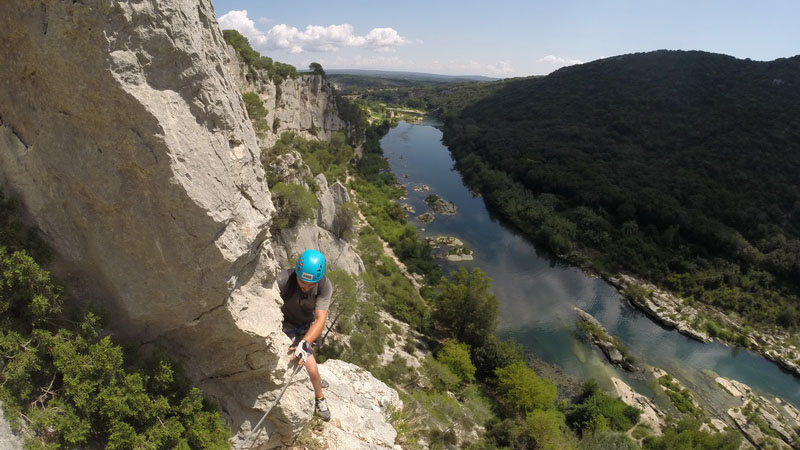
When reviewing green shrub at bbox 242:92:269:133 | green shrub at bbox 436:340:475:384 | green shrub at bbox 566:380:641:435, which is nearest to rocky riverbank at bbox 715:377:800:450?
green shrub at bbox 566:380:641:435

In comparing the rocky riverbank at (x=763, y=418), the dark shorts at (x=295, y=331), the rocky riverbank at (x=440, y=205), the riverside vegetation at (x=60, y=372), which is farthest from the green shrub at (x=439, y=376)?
the rocky riverbank at (x=440, y=205)

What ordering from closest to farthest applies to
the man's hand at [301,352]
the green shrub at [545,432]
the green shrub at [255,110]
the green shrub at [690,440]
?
the man's hand at [301,352] → the green shrub at [545,432] → the green shrub at [690,440] → the green shrub at [255,110]

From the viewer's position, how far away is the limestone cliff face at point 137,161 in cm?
383

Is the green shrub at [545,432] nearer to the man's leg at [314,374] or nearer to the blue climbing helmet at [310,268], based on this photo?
the man's leg at [314,374]

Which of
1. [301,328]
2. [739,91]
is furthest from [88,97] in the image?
[739,91]

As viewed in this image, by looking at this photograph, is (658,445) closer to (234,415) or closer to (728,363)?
(728,363)

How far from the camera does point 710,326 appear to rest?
3036cm

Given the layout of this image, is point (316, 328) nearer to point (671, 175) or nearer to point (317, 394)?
point (317, 394)

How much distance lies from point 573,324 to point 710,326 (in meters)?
11.0

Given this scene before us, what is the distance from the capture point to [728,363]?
27969 mm

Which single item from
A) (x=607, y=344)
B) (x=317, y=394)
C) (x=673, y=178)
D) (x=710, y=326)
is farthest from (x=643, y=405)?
(x=673, y=178)

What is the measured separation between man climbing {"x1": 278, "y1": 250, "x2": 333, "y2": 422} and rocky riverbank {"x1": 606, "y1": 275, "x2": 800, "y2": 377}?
34.1 metres

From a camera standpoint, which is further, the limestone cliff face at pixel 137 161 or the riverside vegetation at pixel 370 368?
the riverside vegetation at pixel 370 368

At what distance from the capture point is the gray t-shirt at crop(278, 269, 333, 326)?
583 cm
